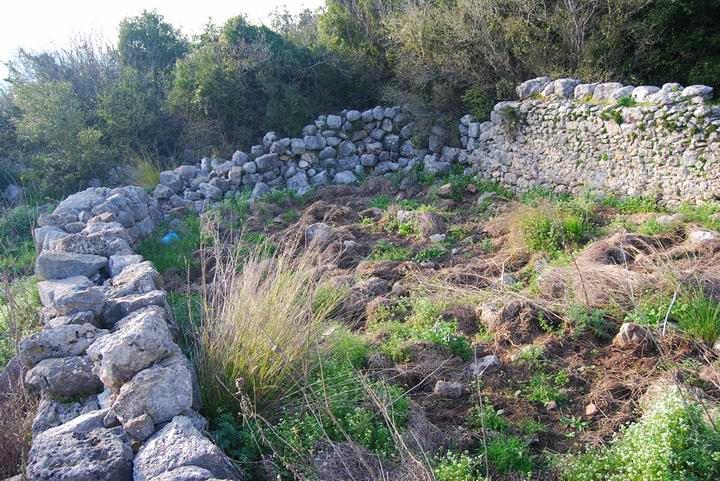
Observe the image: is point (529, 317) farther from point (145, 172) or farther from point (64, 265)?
point (145, 172)

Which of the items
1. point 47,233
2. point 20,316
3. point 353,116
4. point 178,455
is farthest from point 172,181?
point 178,455

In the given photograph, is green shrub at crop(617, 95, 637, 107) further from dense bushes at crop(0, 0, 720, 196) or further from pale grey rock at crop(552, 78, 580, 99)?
dense bushes at crop(0, 0, 720, 196)

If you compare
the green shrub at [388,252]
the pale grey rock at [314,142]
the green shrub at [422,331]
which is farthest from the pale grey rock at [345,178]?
the green shrub at [422,331]

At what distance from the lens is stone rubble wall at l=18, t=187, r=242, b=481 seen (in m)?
3.20

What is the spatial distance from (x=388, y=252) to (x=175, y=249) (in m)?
2.90

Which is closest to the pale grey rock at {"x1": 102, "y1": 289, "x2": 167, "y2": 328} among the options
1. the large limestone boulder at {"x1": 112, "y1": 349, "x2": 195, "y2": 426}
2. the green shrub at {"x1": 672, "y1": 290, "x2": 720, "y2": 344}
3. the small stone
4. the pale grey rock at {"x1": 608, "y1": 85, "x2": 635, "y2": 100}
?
the large limestone boulder at {"x1": 112, "y1": 349, "x2": 195, "y2": 426}

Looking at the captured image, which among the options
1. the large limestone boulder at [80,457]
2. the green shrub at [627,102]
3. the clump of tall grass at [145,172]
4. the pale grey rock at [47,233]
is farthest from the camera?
the clump of tall grass at [145,172]

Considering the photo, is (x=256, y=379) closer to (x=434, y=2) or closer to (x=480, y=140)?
(x=480, y=140)

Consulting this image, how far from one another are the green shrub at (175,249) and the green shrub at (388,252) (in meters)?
2.13

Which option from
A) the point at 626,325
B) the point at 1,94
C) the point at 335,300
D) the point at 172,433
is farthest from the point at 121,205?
the point at 1,94

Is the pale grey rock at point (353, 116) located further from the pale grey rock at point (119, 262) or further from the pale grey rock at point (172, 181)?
the pale grey rock at point (119, 262)

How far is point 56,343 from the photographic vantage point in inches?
175

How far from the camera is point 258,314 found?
14.5 feet

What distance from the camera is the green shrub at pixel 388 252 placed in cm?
766
